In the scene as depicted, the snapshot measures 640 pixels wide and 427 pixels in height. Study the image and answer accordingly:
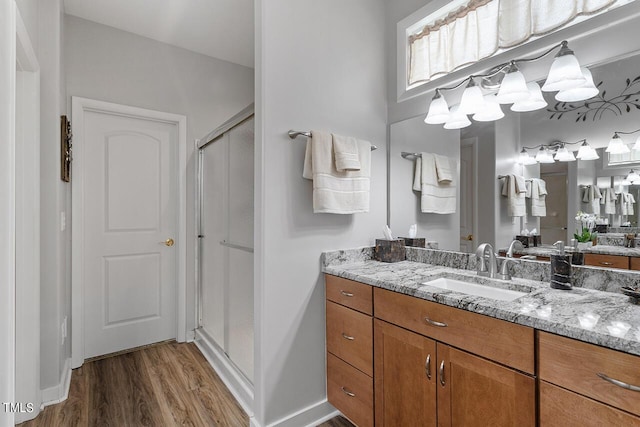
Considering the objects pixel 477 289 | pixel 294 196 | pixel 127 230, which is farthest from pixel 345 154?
pixel 127 230

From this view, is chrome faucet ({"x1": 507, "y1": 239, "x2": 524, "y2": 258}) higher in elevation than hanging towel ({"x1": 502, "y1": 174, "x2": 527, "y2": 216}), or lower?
lower

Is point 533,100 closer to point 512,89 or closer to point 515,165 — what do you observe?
point 512,89

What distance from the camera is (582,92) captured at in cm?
136

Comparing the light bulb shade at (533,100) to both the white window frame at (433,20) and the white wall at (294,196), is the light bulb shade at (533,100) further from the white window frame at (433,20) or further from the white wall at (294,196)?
the white wall at (294,196)

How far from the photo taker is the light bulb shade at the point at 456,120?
174 cm

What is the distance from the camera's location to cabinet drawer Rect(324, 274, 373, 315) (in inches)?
61.7

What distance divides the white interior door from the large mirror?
2.08 metres

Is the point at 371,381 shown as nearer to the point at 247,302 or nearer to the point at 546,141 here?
the point at 247,302

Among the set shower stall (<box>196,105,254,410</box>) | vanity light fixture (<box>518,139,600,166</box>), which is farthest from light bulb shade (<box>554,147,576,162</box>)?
shower stall (<box>196,105,254,410</box>)

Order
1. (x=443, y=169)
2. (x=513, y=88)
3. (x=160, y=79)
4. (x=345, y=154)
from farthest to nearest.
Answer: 1. (x=160, y=79)
2. (x=443, y=169)
3. (x=345, y=154)
4. (x=513, y=88)

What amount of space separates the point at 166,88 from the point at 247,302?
213 centimetres

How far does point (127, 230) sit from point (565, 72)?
10.3 ft

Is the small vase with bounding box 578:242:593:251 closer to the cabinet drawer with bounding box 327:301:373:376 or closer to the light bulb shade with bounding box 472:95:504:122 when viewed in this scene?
the light bulb shade with bounding box 472:95:504:122

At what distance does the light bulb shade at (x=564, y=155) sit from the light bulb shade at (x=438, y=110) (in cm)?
56
